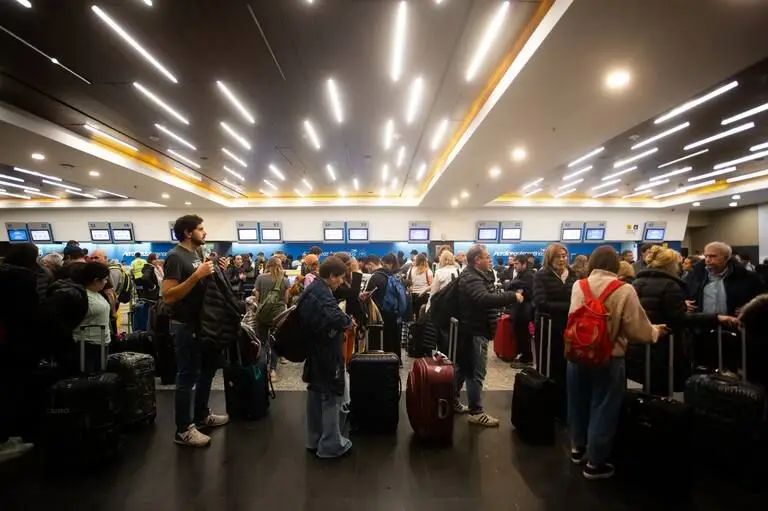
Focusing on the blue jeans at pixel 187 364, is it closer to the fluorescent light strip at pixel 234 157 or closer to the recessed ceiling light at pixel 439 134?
the recessed ceiling light at pixel 439 134

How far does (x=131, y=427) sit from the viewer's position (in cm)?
356

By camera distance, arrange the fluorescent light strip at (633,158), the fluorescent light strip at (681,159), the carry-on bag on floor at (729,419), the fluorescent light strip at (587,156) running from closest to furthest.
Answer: the carry-on bag on floor at (729,419), the fluorescent light strip at (587,156), the fluorescent light strip at (633,158), the fluorescent light strip at (681,159)

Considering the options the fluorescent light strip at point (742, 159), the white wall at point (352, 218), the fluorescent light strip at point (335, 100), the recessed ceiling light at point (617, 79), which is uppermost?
the fluorescent light strip at point (335, 100)

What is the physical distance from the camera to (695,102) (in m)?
5.73

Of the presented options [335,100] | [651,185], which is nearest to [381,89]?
[335,100]

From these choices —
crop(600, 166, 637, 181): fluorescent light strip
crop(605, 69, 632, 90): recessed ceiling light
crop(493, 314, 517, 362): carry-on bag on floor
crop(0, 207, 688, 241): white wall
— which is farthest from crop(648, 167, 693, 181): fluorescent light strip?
crop(493, 314, 517, 362): carry-on bag on floor

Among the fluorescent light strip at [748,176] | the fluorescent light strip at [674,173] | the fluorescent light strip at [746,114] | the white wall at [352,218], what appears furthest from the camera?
the white wall at [352,218]

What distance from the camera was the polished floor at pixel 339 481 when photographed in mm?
2482

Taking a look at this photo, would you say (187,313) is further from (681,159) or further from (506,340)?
(681,159)

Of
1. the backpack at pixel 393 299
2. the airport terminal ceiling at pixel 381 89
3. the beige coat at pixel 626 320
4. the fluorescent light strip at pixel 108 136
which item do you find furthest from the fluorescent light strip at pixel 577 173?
the fluorescent light strip at pixel 108 136

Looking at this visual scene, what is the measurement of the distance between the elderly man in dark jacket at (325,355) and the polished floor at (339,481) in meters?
0.21

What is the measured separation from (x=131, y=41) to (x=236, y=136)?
10.9ft

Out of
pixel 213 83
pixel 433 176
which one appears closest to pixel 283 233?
pixel 433 176

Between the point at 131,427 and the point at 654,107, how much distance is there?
7.12 meters
